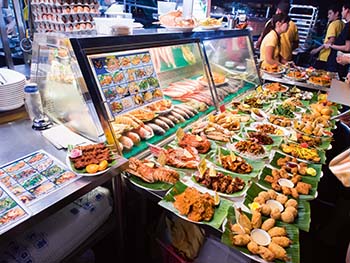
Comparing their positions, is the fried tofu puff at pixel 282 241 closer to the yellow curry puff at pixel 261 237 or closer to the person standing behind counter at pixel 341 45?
the yellow curry puff at pixel 261 237

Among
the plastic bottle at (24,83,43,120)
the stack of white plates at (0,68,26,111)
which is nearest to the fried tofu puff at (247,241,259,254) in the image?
the plastic bottle at (24,83,43,120)

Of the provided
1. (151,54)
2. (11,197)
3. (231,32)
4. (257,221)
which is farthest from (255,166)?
(231,32)

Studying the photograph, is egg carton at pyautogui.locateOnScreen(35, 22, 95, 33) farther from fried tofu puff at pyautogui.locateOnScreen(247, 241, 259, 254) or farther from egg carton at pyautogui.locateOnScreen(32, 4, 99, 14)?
fried tofu puff at pyautogui.locateOnScreen(247, 241, 259, 254)

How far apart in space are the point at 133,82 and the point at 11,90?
3.09ft

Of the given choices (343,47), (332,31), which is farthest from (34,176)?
(332,31)

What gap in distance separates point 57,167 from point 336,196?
9.40ft

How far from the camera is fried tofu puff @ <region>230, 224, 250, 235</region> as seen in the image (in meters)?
1.28

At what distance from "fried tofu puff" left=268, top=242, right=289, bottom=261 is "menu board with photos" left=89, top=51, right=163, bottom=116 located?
1.31 metres

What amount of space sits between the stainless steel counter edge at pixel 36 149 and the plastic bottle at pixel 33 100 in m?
0.10

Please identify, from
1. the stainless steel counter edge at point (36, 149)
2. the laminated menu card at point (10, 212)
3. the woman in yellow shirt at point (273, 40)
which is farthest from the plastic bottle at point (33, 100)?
the woman in yellow shirt at point (273, 40)

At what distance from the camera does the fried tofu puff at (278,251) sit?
119cm

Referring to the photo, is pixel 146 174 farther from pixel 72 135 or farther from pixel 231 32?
pixel 231 32

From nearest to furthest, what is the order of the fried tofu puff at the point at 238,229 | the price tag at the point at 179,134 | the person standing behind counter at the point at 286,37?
the fried tofu puff at the point at 238,229 < the price tag at the point at 179,134 < the person standing behind counter at the point at 286,37

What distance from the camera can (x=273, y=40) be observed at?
4.60m
